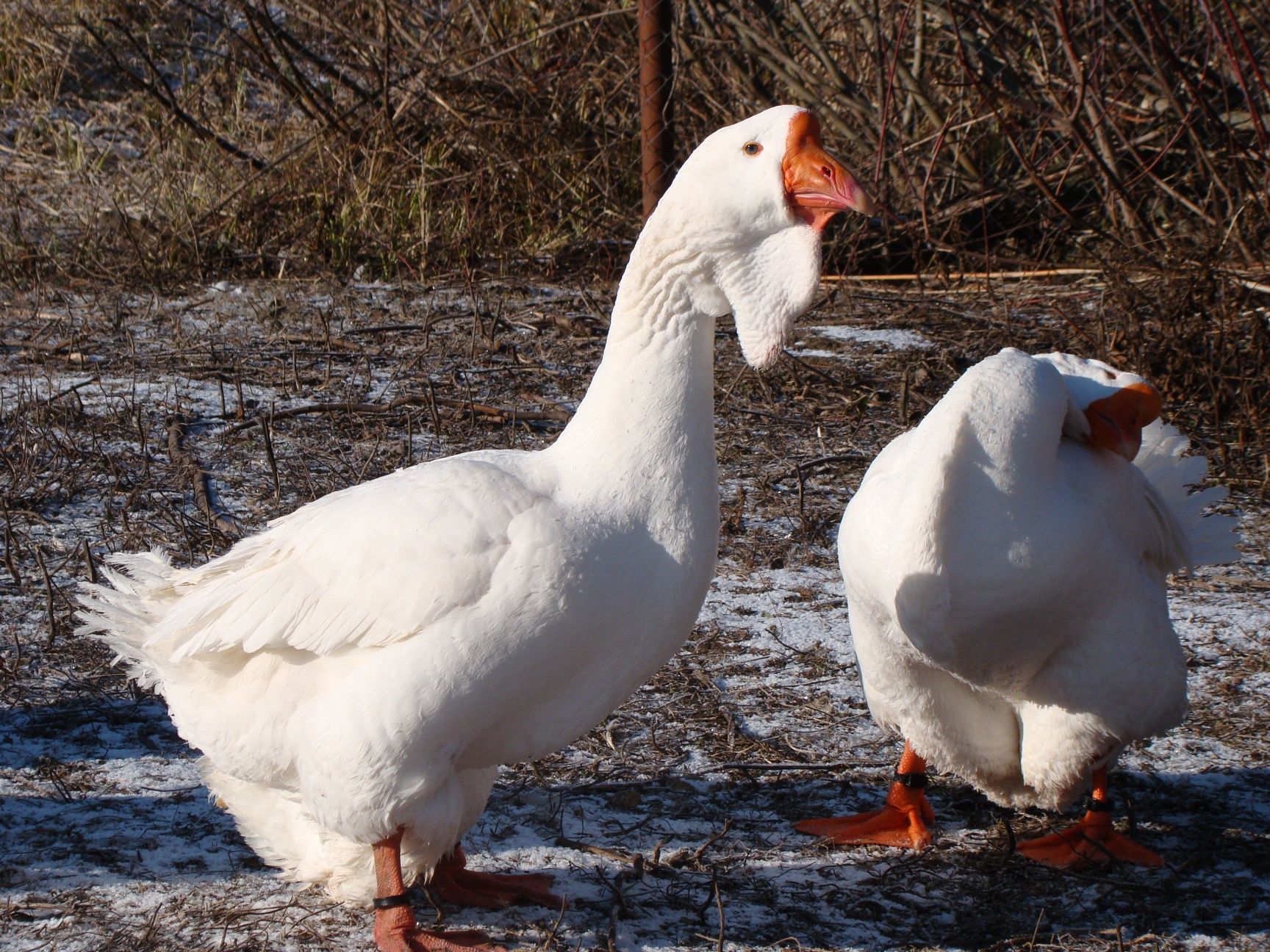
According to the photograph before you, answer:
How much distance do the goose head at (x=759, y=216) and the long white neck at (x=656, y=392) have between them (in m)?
0.03

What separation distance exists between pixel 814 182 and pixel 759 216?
13 centimetres

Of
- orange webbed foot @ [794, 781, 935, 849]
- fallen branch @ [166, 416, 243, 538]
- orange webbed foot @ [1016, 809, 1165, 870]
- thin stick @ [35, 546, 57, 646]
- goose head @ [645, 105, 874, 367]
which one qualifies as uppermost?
goose head @ [645, 105, 874, 367]

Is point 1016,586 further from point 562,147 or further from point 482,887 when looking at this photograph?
point 562,147

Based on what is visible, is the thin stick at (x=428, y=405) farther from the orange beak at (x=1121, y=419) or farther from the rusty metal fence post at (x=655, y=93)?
the orange beak at (x=1121, y=419)

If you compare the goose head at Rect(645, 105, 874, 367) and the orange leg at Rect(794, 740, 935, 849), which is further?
the orange leg at Rect(794, 740, 935, 849)

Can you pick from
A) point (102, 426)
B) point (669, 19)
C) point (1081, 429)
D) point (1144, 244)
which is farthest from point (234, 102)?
point (1081, 429)

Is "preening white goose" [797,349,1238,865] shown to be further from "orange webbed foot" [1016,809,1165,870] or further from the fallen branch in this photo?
the fallen branch

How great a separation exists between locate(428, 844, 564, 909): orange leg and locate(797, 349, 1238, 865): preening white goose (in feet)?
2.51

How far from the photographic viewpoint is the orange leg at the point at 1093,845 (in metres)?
3.26

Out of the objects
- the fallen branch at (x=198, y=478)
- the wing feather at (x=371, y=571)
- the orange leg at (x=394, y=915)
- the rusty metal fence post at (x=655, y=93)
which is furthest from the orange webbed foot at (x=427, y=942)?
the rusty metal fence post at (x=655, y=93)

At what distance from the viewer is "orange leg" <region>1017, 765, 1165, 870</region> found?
10.7ft

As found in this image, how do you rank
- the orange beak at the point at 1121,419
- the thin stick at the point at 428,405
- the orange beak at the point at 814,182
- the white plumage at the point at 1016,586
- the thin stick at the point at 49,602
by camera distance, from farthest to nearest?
the thin stick at the point at 428,405
the thin stick at the point at 49,602
the orange beak at the point at 1121,419
the white plumage at the point at 1016,586
the orange beak at the point at 814,182

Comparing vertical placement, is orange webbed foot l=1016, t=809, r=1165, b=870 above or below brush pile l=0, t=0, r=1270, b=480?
below

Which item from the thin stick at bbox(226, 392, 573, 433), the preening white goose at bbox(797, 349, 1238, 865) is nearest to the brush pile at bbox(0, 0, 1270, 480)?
the thin stick at bbox(226, 392, 573, 433)
